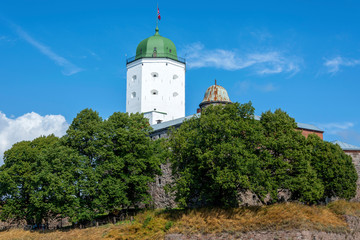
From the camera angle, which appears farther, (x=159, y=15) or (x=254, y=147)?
(x=159, y=15)

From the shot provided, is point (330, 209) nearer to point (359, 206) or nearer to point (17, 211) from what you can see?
point (359, 206)

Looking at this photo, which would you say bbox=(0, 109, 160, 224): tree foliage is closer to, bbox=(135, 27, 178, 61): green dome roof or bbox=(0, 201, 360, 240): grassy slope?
bbox=(0, 201, 360, 240): grassy slope

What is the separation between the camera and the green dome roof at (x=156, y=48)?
58500mm

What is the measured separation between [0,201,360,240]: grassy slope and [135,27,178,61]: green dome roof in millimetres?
30243

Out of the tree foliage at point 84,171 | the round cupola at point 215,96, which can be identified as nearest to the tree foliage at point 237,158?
the tree foliage at point 84,171

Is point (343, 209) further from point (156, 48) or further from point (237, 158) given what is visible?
point (156, 48)

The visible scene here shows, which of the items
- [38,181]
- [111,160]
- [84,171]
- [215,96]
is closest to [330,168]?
[215,96]

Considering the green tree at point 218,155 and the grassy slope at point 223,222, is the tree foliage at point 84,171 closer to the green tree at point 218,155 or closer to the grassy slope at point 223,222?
the grassy slope at point 223,222

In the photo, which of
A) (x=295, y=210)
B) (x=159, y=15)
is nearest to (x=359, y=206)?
(x=295, y=210)

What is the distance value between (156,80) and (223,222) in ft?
107

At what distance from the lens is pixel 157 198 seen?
41.1 meters

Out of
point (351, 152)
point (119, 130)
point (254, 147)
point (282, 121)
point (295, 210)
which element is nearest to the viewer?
point (295, 210)

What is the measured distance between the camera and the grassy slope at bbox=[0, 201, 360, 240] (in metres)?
27.6

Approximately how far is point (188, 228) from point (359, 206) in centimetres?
1470
